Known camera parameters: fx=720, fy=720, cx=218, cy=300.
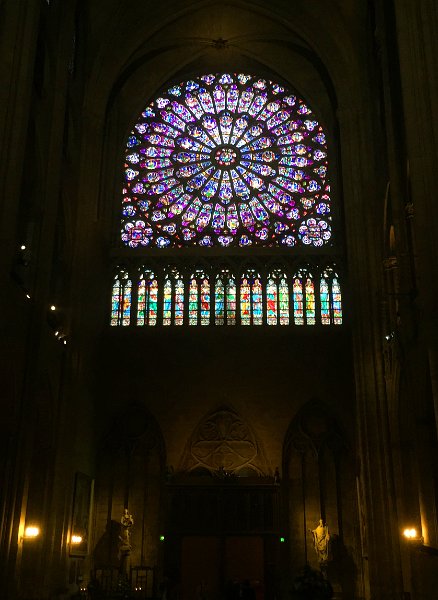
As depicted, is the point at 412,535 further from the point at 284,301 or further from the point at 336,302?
the point at 284,301

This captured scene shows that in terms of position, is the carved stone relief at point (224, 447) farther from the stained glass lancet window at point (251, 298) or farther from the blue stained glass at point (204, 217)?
the blue stained glass at point (204, 217)

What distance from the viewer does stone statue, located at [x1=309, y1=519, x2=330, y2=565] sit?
16.3m

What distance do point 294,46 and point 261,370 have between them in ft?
30.3

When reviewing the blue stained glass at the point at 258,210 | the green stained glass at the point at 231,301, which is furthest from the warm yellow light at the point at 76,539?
the blue stained glass at the point at 258,210

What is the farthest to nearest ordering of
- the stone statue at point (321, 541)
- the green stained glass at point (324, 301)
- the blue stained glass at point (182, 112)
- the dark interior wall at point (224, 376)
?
the blue stained glass at point (182, 112)
the green stained glass at point (324, 301)
the dark interior wall at point (224, 376)
the stone statue at point (321, 541)

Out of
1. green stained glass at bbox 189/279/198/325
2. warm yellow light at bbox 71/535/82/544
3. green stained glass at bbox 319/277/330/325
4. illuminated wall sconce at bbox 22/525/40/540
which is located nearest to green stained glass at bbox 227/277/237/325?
green stained glass at bbox 189/279/198/325

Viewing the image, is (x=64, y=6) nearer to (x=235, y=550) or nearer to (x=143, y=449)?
(x=143, y=449)

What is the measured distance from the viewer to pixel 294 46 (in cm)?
2031

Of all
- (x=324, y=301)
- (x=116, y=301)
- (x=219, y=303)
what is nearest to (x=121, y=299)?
(x=116, y=301)

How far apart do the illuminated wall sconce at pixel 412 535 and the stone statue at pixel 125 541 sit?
663 centimetres

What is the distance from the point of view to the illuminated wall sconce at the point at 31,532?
12477 mm

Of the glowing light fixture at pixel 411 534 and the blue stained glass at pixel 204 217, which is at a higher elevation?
the blue stained glass at pixel 204 217

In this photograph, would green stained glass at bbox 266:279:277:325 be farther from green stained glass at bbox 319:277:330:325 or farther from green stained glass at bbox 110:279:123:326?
green stained glass at bbox 110:279:123:326

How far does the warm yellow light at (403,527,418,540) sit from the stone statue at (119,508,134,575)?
21.9ft
